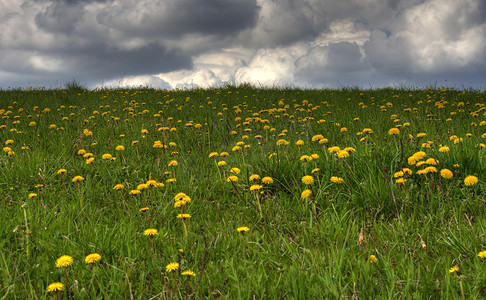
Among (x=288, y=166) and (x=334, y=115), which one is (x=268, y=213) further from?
(x=334, y=115)

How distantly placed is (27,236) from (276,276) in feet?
5.86

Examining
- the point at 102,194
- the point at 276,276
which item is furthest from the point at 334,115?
the point at 276,276

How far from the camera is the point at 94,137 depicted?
6035mm

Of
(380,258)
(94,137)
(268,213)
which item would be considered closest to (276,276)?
(380,258)

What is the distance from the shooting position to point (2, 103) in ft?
31.9

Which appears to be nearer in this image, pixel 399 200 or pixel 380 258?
pixel 380 258

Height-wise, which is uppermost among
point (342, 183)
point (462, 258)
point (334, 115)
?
point (334, 115)

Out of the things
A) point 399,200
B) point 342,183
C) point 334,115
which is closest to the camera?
point 399,200

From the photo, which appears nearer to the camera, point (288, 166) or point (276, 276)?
point (276, 276)

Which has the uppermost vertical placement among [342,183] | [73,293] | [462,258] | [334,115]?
[334,115]

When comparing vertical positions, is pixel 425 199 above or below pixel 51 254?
above

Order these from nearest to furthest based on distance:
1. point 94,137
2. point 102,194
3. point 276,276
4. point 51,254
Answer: point 276,276 → point 51,254 → point 102,194 → point 94,137

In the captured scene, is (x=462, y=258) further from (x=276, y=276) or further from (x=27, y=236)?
(x=27, y=236)

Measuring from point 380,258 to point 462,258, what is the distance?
53 centimetres
